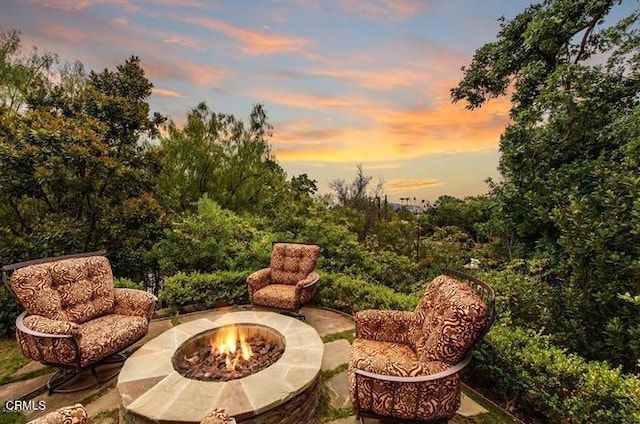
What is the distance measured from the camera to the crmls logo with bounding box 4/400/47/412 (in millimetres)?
2644

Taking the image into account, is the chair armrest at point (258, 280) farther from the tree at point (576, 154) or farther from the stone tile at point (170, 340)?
the tree at point (576, 154)

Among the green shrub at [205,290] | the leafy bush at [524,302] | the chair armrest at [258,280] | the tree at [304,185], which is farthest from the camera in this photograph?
the tree at [304,185]

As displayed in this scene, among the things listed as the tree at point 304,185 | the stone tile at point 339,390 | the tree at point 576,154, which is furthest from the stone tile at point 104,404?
the tree at point 304,185

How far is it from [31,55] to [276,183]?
311 inches

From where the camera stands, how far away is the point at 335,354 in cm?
354

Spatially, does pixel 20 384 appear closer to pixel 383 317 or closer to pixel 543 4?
pixel 383 317

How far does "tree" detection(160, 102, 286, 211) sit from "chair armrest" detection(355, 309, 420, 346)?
20.4 ft

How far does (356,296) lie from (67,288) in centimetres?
384

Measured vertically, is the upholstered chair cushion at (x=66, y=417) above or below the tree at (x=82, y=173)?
below

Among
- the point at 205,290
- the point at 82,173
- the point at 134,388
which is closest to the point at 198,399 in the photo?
the point at 134,388

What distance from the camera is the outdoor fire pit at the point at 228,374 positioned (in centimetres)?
213

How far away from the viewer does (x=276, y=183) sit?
7.92m

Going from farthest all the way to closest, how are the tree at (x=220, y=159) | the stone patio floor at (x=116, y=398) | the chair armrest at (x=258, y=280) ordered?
1. the tree at (x=220, y=159)
2. the chair armrest at (x=258, y=280)
3. the stone patio floor at (x=116, y=398)

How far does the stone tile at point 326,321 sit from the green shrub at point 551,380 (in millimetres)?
1853
